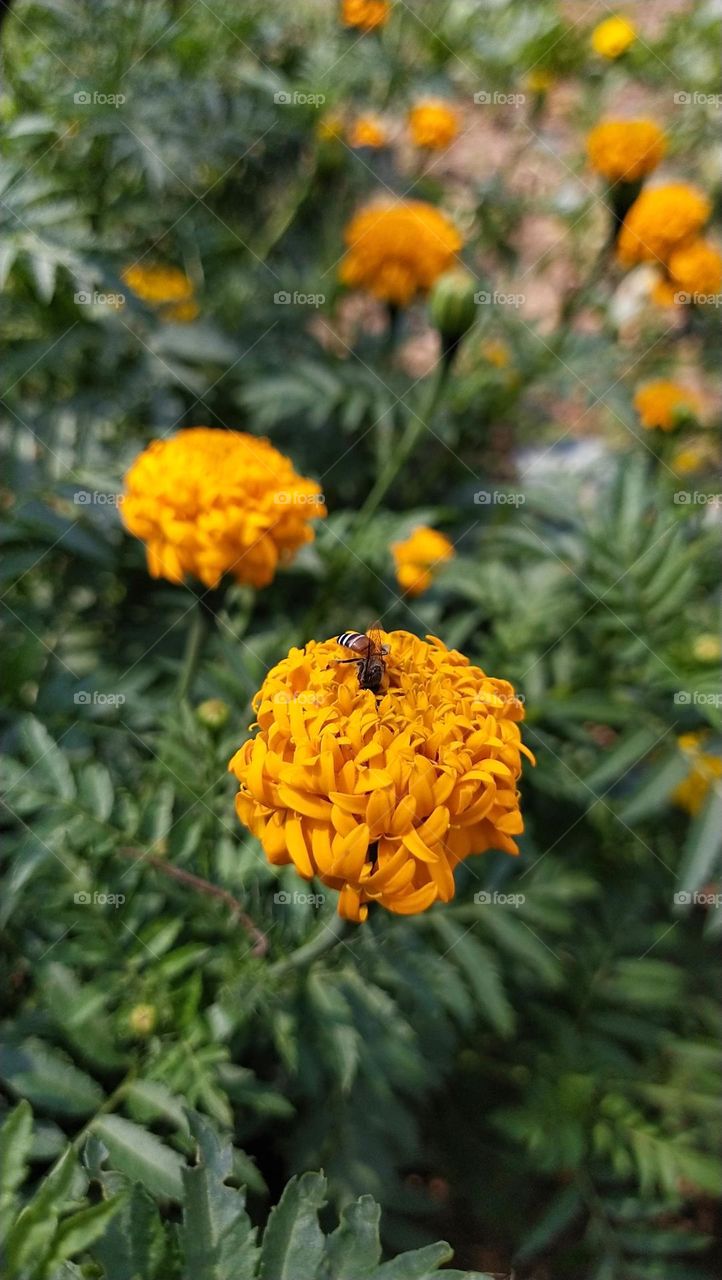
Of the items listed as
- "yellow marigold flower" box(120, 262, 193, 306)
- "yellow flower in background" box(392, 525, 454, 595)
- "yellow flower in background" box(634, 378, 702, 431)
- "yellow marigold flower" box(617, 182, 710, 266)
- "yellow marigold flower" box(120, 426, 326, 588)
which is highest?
"yellow marigold flower" box(617, 182, 710, 266)

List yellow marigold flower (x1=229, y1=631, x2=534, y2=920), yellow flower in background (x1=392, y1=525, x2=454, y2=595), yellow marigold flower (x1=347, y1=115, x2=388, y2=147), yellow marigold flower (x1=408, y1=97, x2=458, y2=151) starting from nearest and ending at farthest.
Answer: yellow marigold flower (x1=229, y1=631, x2=534, y2=920)
yellow flower in background (x1=392, y1=525, x2=454, y2=595)
yellow marigold flower (x1=347, y1=115, x2=388, y2=147)
yellow marigold flower (x1=408, y1=97, x2=458, y2=151)

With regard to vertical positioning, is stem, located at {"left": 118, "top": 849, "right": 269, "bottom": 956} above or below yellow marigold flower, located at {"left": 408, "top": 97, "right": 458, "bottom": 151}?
below

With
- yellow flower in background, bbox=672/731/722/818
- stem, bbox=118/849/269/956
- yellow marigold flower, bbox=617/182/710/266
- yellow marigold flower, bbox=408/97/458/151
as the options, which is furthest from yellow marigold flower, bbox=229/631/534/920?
yellow marigold flower, bbox=408/97/458/151

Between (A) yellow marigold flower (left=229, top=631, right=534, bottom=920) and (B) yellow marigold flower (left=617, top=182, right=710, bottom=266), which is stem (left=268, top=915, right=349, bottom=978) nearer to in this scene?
(A) yellow marigold flower (left=229, top=631, right=534, bottom=920)

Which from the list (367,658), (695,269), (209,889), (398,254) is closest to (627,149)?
(695,269)

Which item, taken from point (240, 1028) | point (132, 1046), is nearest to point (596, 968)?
point (240, 1028)

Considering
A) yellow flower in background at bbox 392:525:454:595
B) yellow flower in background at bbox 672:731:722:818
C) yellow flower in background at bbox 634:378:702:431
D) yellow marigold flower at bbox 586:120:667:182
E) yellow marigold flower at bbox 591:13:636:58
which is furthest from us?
yellow marigold flower at bbox 591:13:636:58

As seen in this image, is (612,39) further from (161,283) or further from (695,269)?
(161,283)
